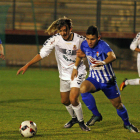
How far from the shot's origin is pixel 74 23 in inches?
1110

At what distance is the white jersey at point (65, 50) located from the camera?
6.48 m

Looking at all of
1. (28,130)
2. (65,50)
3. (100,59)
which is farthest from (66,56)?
(28,130)

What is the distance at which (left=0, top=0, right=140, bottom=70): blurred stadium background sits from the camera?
25.8 metres

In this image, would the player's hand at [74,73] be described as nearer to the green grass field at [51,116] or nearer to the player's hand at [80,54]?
the player's hand at [80,54]

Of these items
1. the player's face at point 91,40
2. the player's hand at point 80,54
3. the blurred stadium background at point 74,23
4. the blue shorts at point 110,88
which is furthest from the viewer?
the blurred stadium background at point 74,23

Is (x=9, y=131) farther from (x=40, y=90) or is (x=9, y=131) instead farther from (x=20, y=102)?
(x=40, y=90)

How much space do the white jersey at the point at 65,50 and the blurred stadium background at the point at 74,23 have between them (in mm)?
18575

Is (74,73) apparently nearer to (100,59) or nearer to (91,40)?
(100,59)

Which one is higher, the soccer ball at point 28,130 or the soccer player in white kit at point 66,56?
the soccer player in white kit at point 66,56

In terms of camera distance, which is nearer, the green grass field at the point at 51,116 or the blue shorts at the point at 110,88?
the green grass field at the point at 51,116

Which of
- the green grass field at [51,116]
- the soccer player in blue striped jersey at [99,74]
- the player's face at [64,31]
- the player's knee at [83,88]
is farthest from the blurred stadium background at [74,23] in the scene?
the player's knee at [83,88]

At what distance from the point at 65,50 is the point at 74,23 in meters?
21.9

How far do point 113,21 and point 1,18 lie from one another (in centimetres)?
1007

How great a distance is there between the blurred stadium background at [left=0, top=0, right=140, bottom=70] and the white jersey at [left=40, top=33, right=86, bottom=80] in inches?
731
